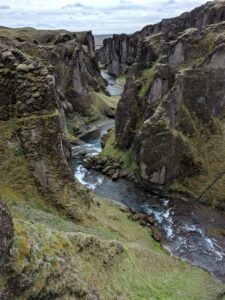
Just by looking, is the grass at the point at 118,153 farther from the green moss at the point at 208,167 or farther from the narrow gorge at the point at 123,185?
the green moss at the point at 208,167

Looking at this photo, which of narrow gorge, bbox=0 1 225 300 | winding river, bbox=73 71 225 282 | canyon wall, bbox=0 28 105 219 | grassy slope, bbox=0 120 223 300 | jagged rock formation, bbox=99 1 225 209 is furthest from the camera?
jagged rock formation, bbox=99 1 225 209

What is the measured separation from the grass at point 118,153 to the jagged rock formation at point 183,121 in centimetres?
A: 150

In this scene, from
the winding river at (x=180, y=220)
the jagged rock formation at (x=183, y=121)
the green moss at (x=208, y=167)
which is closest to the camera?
the winding river at (x=180, y=220)

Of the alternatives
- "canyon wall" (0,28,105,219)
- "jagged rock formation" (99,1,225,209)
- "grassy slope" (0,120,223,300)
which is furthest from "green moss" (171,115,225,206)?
"canyon wall" (0,28,105,219)

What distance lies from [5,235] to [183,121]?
192ft

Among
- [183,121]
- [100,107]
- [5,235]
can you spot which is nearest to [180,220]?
[183,121]

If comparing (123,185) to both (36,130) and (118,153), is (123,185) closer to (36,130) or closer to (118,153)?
(118,153)

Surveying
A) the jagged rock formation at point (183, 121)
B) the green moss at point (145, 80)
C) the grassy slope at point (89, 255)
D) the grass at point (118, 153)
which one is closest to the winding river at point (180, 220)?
the jagged rock formation at point (183, 121)

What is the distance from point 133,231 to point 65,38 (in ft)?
383

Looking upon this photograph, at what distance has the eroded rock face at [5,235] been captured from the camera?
52.3 ft

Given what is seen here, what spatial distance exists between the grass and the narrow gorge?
0.31 meters

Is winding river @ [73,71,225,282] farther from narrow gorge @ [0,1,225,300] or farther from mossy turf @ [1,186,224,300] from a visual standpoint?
mossy turf @ [1,186,224,300]

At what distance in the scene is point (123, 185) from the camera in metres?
70.6

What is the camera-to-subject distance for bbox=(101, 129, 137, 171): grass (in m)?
76.2
